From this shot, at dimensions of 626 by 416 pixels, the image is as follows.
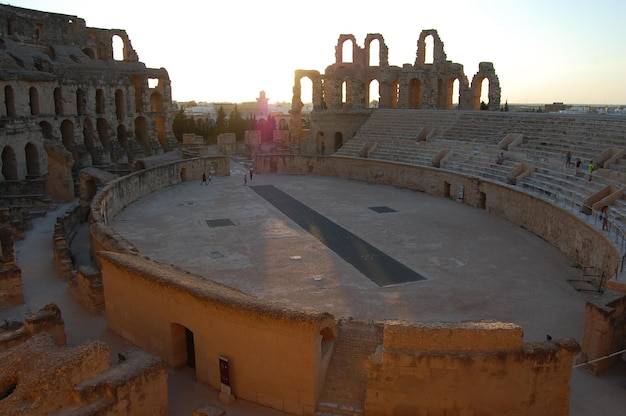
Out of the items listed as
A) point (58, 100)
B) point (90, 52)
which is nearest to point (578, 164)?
point (58, 100)

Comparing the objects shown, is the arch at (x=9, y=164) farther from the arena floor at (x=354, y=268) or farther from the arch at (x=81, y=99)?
the arch at (x=81, y=99)

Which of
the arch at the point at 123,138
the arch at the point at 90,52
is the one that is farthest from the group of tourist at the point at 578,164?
the arch at the point at 90,52

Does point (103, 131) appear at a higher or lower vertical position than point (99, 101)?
lower

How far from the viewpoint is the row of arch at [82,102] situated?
89.9 ft

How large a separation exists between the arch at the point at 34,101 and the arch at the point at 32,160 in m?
3.38

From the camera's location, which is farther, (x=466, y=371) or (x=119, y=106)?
(x=119, y=106)

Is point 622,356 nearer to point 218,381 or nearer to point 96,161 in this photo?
point 218,381

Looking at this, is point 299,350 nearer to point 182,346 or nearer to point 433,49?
point 182,346

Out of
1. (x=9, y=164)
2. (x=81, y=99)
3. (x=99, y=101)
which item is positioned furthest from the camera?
(x=99, y=101)

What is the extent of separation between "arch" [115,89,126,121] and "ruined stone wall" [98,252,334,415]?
2817cm

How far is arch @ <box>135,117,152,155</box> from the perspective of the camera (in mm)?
37250

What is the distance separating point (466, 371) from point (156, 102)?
3624 centimetres

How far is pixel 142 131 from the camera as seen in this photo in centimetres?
3759

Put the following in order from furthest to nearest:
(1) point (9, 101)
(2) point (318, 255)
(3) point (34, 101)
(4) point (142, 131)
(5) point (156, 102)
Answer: (5) point (156, 102)
(4) point (142, 131)
(3) point (34, 101)
(1) point (9, 101)
(2) point (318, 255)
